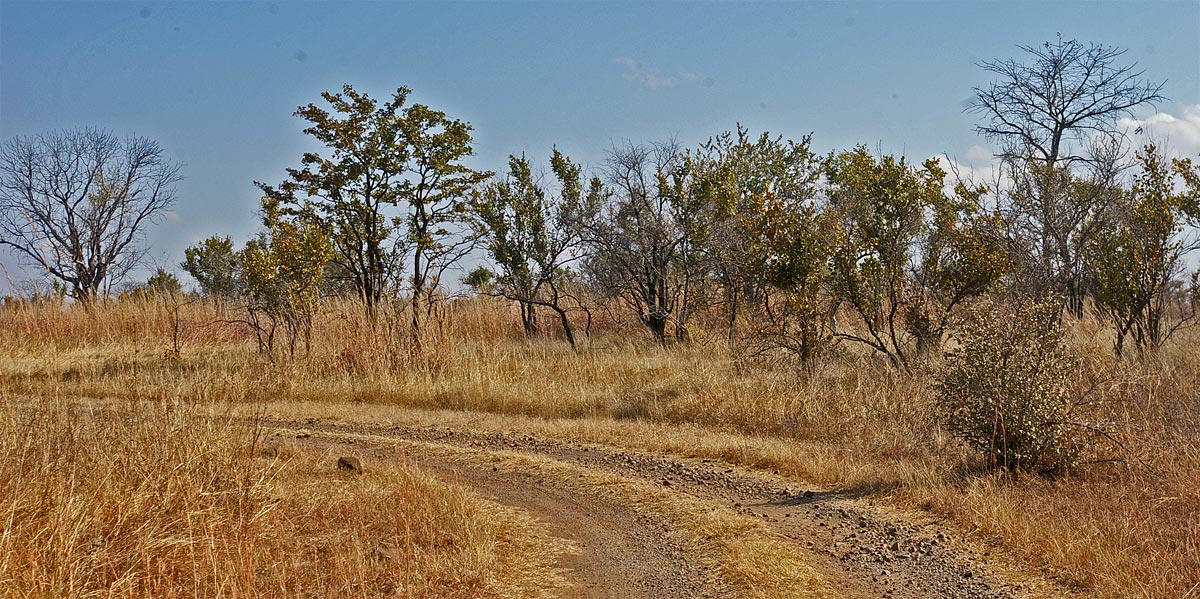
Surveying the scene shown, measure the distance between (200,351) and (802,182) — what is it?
1446cm

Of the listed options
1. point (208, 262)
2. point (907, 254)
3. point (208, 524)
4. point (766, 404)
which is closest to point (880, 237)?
point (907, 254)

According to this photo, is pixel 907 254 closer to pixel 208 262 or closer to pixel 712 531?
pixel 712 531

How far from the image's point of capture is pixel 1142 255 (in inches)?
490

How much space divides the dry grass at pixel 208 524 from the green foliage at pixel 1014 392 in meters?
3.97

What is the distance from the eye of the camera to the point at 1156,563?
5195 millimetres

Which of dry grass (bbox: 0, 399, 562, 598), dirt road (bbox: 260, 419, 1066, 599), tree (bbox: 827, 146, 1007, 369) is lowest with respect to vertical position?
dirt road (bbox: 260, 419, 1066, 599)

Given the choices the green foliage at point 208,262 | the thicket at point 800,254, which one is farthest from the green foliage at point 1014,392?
the green foliage at point 208,262

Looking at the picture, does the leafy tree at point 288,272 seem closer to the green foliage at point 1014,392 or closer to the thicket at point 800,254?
the thicket at point 800,254

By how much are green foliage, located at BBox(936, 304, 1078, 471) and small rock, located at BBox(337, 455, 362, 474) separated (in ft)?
17.7

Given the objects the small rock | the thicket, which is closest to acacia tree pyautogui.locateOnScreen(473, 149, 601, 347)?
the thicket

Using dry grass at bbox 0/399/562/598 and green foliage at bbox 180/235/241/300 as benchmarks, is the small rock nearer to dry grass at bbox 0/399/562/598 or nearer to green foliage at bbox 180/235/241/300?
dry grass at bbox 0/399/562/598

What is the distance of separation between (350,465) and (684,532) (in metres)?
3.29

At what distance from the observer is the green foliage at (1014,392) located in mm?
7273

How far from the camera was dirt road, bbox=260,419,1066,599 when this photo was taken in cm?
548
